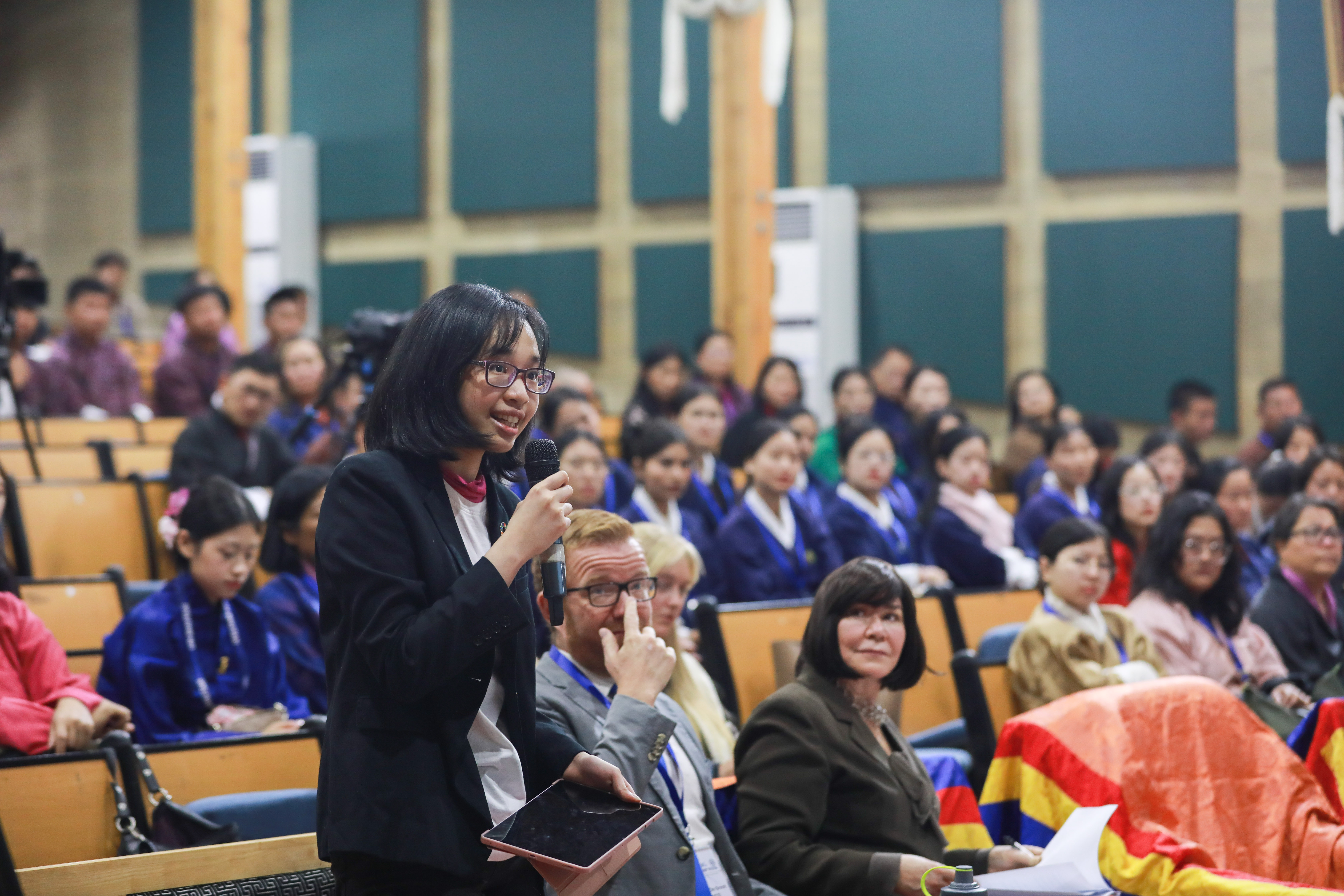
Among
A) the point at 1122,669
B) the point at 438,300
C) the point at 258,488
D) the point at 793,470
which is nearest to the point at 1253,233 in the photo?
the point at 793,470

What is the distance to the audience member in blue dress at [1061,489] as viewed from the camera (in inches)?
181

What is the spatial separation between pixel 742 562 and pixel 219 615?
1.71 m

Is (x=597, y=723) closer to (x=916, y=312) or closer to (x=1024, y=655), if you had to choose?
(x=1024, y=655)

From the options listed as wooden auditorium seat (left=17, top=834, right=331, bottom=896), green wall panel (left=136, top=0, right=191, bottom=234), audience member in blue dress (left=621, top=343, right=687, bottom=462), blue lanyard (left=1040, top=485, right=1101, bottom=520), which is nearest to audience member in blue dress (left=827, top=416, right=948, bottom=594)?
blue lanyard (left=1040, top=485, right=1101, bottom=520)

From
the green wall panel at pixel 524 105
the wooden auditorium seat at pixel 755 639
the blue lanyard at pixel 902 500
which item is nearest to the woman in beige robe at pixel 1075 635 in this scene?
the wooden auditorium seat at pixel 755 639

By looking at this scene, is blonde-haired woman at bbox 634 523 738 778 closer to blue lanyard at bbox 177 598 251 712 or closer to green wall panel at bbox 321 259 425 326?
blue lanyard at bbox 177 598 251 712

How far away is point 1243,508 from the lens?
4.55 metres

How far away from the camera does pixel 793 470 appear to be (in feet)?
13.4

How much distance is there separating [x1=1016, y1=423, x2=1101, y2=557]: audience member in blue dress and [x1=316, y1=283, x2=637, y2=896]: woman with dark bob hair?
11.3 feet

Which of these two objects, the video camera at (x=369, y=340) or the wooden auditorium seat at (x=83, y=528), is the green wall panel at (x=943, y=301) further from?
the wooden auditorium seat at (x=83, y=528)

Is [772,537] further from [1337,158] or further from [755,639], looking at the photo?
[1337,158]

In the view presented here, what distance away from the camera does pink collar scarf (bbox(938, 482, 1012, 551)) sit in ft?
15.0

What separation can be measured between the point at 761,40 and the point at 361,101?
335cm

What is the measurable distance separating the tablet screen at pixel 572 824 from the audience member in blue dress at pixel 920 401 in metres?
4.30
